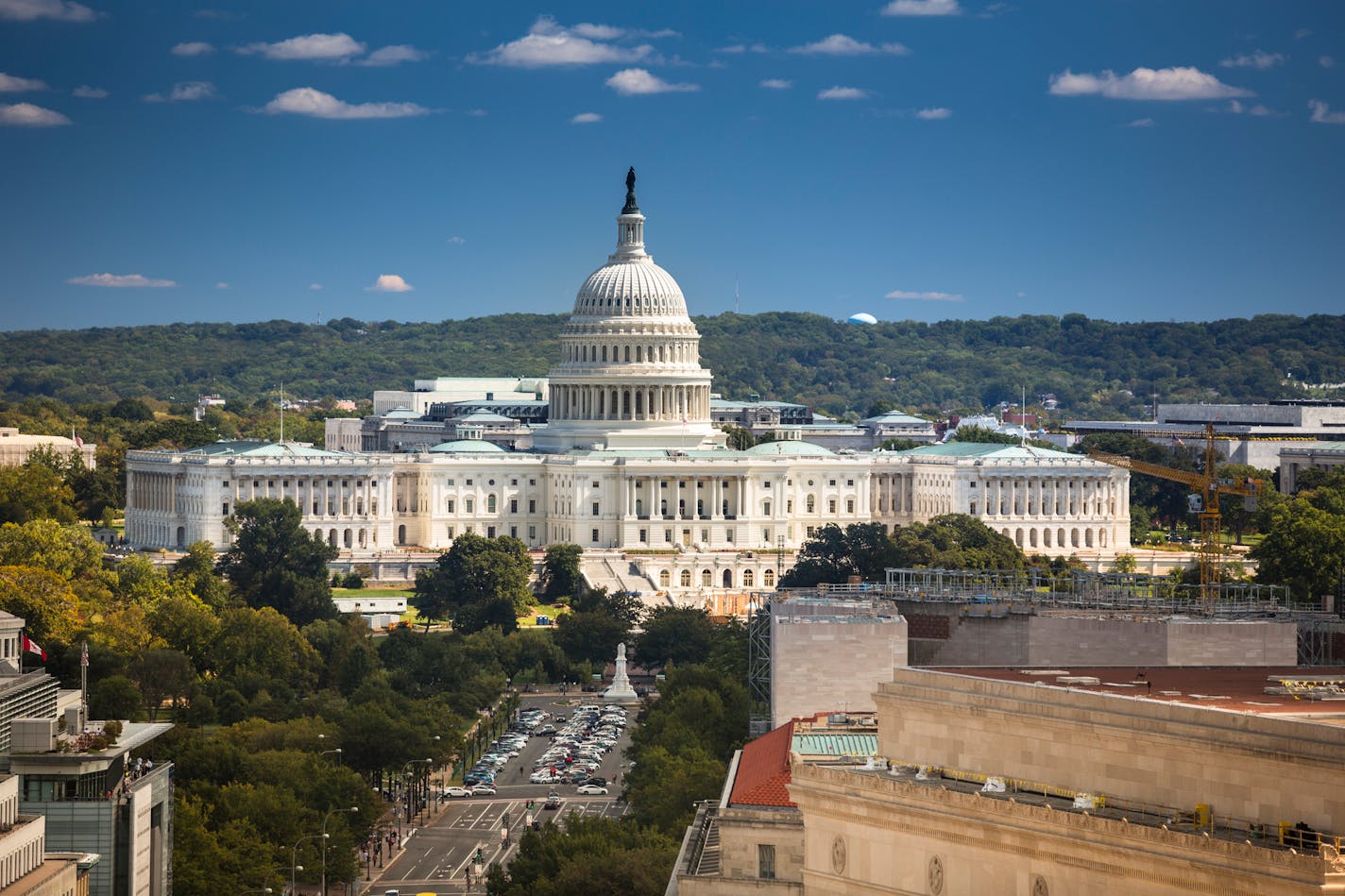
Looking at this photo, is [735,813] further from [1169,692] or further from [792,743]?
[1169,692]

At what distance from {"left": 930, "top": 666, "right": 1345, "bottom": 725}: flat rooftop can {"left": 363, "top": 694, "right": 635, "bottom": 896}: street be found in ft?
125

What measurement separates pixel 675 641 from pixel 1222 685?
113m

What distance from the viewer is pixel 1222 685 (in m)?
64.7

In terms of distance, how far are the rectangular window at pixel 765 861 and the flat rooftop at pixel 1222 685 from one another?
7910 mm

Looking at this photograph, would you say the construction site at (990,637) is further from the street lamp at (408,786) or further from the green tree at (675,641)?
the green tree at (675,641)

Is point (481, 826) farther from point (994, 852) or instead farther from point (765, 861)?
point (994, 852)

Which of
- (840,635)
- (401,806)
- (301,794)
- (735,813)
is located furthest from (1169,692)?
(401,806)

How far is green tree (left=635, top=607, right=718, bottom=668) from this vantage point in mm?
175000

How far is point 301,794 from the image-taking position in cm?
11031

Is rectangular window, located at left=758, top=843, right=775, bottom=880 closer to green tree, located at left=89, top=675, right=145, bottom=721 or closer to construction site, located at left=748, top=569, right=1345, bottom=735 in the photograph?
→ construction site, located at left=748, top=569, right=1345, bottom=735

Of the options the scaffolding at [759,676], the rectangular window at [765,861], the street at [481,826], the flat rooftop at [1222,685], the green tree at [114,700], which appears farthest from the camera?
the green tree at [114,700]

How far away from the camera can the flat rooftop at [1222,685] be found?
56.2 meters

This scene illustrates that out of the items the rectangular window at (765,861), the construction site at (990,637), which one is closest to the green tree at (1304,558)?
the construction site at (990,637)

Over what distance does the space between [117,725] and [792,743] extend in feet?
83.3
